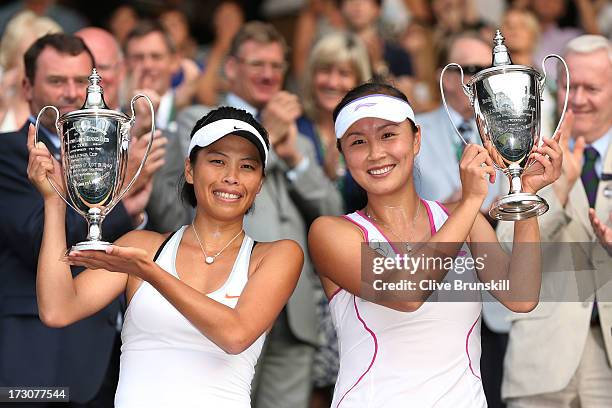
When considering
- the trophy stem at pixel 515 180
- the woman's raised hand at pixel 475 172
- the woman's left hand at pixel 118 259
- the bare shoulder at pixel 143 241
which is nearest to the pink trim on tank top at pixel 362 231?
the woman's raised hand at pixel 475 172

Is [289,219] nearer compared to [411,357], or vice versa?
[411,357]

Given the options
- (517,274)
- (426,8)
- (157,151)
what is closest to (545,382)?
(517,274)

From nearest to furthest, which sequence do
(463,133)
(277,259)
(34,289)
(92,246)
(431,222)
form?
(92,246) < (277,259) < (431,222) < (34,289) < (463,133)

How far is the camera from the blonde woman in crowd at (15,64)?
515 cm

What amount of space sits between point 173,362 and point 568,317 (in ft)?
5.70

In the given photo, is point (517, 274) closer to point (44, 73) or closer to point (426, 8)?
point (44, 73)

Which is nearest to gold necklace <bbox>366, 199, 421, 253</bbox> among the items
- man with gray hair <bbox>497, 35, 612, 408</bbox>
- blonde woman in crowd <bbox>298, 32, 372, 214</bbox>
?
man with gray hair <bbox>497, 35, 612, 408</bbox>

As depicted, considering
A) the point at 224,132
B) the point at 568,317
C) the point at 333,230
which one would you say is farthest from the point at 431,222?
the point at 568,317

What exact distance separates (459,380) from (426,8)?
6.63 meters

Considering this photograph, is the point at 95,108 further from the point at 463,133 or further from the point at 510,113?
the point at 463,133

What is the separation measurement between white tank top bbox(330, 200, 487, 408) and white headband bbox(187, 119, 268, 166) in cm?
55

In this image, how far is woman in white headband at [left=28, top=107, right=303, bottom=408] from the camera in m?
3.26

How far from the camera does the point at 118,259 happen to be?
303 centimetres

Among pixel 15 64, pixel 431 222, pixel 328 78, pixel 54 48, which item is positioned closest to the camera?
pixel 431 222
